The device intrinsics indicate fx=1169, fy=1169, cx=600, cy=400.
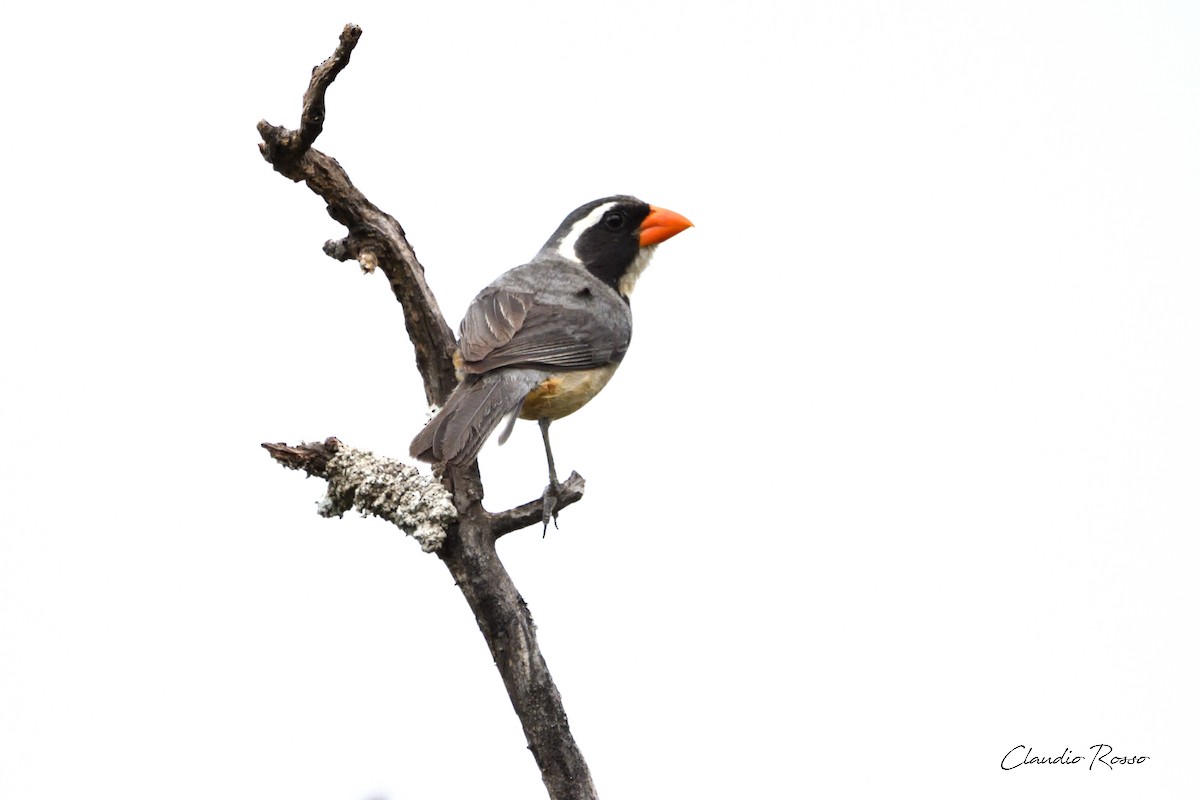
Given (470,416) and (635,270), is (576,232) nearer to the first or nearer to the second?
(635,270)

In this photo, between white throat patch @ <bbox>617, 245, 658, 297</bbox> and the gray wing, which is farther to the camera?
white throat patch @ <bbox>617, 245, 658, 297</bbox>

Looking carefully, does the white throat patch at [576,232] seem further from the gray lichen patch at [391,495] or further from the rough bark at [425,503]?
the gray lichen patch at [391,495]

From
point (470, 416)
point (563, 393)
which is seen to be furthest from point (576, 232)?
point (470, 416)

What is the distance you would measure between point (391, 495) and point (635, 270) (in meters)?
3.07

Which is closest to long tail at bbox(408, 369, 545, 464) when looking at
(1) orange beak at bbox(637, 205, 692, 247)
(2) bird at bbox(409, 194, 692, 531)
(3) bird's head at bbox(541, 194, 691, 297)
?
(2) bird at bbox(409, 194, 692, 531)

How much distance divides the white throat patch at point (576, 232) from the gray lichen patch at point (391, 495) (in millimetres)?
2765

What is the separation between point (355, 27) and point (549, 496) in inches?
88.0

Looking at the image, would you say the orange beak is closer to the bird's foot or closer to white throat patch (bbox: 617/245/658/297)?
white throat patch (bbox: 617/245/658/297)

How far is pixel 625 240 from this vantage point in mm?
7582

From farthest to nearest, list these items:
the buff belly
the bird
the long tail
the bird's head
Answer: the bird's head, the buff belly, the bird, the long tail

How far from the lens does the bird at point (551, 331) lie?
211 inches

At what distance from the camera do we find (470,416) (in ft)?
17.4

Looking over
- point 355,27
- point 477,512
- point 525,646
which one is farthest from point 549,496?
point 355,27

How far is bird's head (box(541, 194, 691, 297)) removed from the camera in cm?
754
